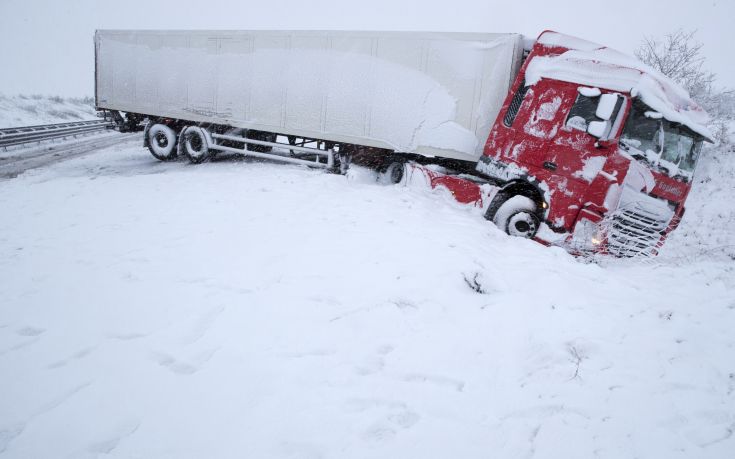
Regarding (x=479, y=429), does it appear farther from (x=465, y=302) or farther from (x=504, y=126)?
(x=504, y=126)

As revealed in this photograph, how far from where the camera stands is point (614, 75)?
15.9ft

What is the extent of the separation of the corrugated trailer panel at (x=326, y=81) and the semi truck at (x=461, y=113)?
0.09 ft

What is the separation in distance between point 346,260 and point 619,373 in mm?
2590

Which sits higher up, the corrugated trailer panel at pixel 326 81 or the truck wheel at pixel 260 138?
the corrugated trailer panel at pixel 326 81

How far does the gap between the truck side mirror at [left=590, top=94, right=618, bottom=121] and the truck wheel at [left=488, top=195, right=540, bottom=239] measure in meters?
1.51

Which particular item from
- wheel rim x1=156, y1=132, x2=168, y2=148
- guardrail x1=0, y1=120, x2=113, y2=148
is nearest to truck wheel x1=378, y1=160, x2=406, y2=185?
wheel rim x1=156, y1=132, x2=168, y2=148

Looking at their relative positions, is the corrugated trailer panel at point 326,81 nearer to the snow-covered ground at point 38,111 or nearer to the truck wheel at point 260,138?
the truck wheel at point 260,138

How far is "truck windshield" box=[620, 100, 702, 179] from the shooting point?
15.7 ft

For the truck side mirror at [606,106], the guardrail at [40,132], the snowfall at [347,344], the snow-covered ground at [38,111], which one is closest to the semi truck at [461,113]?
the truck side mirror at [606,106]

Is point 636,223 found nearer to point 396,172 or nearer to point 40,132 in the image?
point 396,172

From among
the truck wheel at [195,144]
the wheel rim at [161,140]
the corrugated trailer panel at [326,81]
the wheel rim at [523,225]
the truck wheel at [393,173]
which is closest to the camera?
the wheel rim at [523,225]

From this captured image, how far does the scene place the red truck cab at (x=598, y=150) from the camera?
4742 millimetres

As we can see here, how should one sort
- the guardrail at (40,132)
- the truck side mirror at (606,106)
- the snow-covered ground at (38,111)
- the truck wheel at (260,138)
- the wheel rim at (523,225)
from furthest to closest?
the snow-covered ground at (38,111) → the guardrail at (40,132) → the truck wheel at (260,138) → the wheel rim at (523,225) → the truck side mirror at (606,106)

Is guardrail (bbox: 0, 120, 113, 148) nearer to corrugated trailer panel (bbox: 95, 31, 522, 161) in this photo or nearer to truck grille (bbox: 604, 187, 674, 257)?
corrugated trailer panel (bbox: 95, 31, 522, 161)
